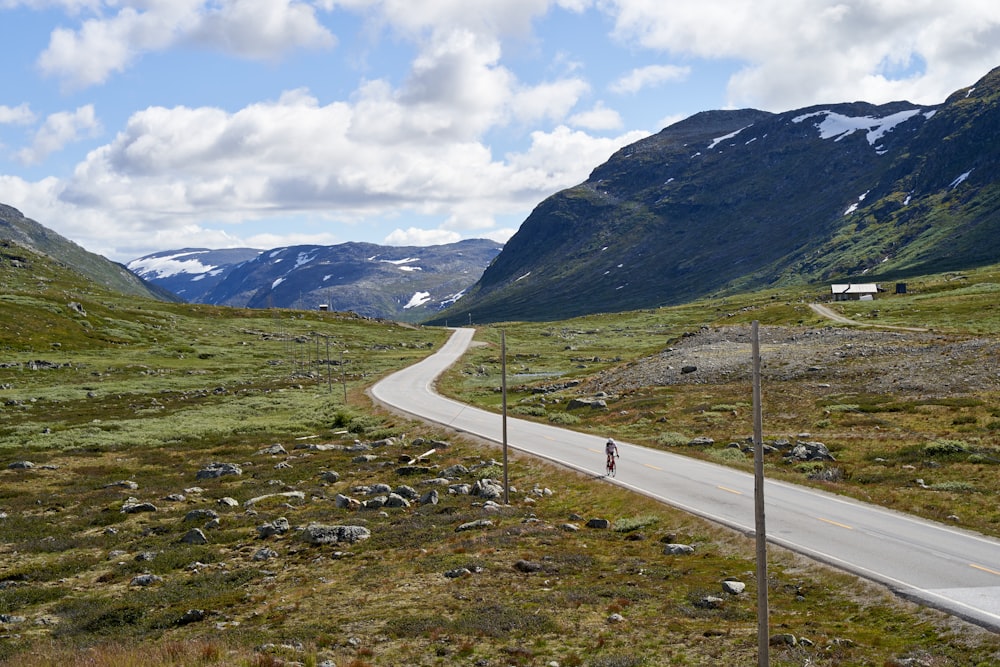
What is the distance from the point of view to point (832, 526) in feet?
89.6

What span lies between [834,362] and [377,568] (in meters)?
60.7

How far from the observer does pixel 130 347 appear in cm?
14600

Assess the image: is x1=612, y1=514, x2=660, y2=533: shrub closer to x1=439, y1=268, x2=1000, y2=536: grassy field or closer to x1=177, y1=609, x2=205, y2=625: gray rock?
x1=439, y1=268, x2=1000, y2=536: grassy field

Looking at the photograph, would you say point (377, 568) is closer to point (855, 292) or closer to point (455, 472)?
point (455, 472)

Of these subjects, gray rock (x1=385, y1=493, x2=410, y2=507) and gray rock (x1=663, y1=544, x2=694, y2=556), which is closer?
gray rock (x1=663, y1=544, x2=694, y2=556)

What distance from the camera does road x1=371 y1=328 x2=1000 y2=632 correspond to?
20406 millimetres

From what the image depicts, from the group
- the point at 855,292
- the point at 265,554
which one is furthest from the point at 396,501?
the point at 855,292

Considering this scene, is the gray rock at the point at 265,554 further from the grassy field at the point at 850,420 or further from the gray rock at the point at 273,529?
the grassy field at the point at 850,420

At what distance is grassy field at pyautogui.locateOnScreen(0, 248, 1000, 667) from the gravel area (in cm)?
1315

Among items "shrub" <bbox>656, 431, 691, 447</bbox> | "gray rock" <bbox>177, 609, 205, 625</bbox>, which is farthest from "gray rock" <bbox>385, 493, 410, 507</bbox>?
"shrub" <bbox>656, 431, 691, 447</bbox>

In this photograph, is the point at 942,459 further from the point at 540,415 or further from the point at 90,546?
the point at 90,546

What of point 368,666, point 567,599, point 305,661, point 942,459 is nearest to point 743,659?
point 567,599

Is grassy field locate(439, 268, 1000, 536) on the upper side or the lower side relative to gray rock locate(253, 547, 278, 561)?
upper

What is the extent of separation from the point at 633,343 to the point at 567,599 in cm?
13501
